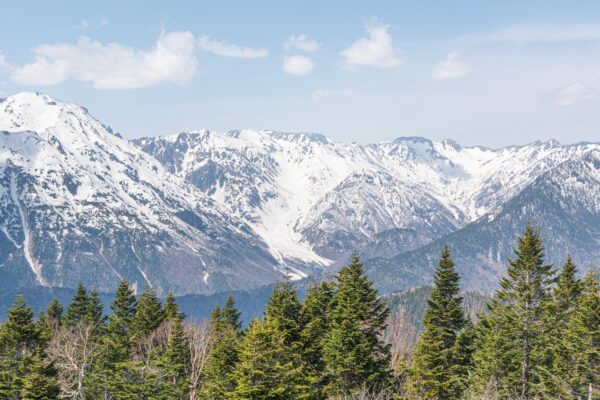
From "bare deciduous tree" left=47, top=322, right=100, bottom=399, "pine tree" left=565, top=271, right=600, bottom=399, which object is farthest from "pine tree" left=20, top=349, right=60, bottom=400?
"pine tree" left=565, top=271, right=600, bottom=399

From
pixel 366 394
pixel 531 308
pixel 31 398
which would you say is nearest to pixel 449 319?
pixel 531 308

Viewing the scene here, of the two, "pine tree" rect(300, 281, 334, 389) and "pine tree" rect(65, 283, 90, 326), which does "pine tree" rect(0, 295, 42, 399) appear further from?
"pine tree" rect(65, 283, 90, 326)

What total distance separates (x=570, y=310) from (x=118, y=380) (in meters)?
44.7

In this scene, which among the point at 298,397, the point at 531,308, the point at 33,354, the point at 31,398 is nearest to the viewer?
the point at 298,397

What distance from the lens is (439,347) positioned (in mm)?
63500

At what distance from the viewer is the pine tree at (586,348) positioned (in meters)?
56.2

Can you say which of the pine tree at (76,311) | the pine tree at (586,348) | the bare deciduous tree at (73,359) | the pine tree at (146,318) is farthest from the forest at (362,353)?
the pine tree at (76,311)

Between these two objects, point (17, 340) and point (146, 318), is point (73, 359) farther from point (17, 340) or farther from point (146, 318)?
point (146, 318)

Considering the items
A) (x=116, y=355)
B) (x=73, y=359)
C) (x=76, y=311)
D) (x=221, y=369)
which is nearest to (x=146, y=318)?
(x=76, y=311)

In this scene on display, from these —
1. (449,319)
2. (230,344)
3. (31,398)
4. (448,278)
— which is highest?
(448,278)

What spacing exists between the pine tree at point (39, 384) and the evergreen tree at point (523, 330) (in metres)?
40.4

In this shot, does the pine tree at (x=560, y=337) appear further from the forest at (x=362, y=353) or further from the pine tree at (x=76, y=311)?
the pine tree at (x=76, y=311)

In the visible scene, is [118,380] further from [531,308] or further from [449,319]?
[531,308]

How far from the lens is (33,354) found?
6856 centimetres
